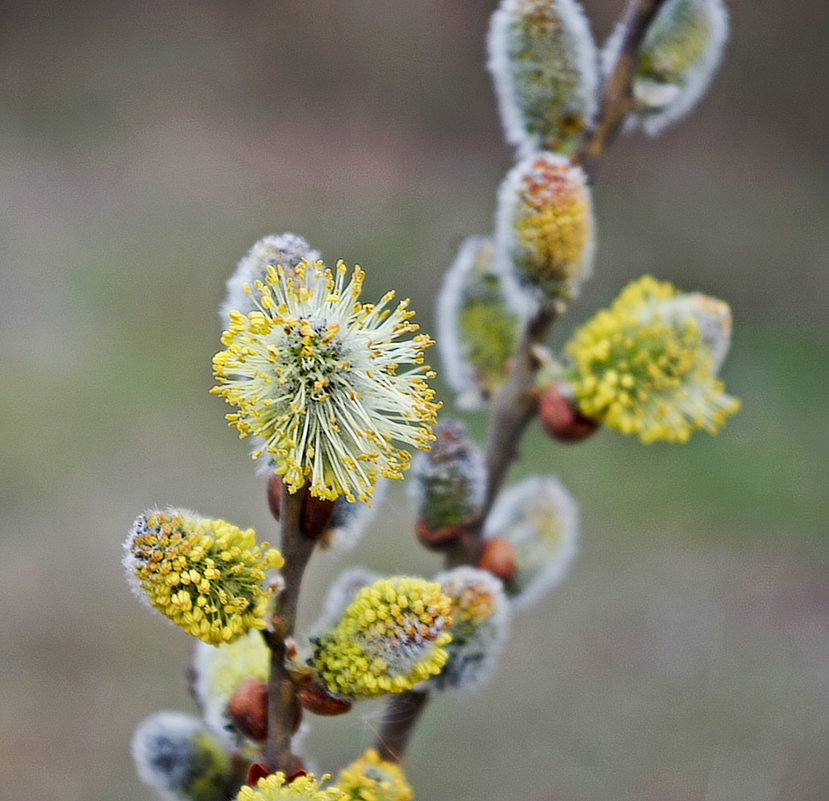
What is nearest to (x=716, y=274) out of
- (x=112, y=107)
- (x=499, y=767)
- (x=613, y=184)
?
(x=613, y=184)

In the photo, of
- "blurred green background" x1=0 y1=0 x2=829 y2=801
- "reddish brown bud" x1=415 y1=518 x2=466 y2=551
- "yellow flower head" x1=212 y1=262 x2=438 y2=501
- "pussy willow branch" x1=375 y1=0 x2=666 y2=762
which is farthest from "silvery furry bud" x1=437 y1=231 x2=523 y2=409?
"blurred green background" x1=0 y1=0 x2=829 y2=801

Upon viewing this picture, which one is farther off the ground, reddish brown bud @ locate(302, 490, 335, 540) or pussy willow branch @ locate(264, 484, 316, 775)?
reddish brown bud @ locate(302, 490, 335, 540)

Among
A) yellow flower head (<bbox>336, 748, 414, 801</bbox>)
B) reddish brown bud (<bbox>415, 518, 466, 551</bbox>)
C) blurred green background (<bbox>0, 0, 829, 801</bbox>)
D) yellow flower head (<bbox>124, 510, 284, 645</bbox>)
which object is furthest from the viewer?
blurred green background (<bbox>0, 0, 829, 801</bbox>)

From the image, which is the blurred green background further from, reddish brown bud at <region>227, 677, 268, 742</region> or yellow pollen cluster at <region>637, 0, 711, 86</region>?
yellow pollen cluster at <region>637, 0, 711, 86</region>

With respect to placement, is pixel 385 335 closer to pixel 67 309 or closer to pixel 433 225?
pixel 67 309

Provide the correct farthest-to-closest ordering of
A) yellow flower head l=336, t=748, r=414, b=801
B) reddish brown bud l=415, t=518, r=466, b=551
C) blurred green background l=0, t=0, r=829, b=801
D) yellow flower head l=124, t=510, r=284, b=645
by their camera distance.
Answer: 1. blurred green background l=0, t=0, r=829, b=801
2. reddish brown bud l=415, t=518, r=466, b=551
3. yellow flower head l=336, t=748, r=414, b=801
4. yellow flower head l=124, t=510, r=284, b=645
